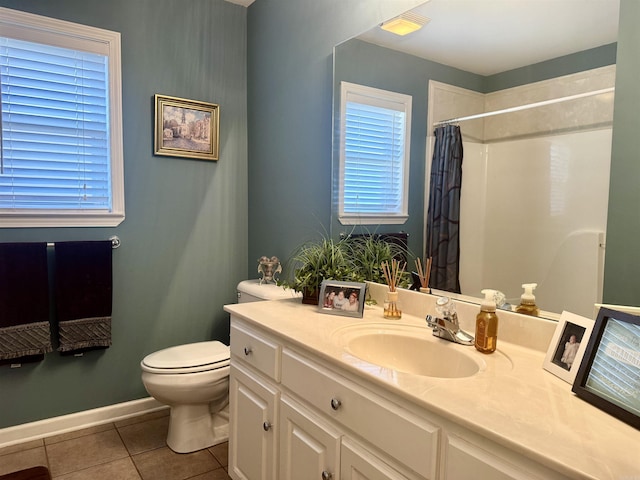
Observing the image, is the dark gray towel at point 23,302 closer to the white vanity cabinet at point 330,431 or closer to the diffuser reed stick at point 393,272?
the white vanity cabinet at point 330,431

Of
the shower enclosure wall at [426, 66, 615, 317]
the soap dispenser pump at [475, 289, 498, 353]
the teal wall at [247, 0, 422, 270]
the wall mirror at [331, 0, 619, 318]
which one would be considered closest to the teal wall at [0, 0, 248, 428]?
the teal wall at [247, 0, 422, 270]

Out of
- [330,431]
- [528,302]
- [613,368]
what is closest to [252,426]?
[330,431]

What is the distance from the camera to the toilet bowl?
214 cm

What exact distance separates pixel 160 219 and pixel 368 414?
2.00m

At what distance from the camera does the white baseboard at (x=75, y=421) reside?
91.3 inches

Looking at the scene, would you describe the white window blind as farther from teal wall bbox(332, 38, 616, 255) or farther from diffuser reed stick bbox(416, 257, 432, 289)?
diffuser reed stick bbox(416, 257, 432, 289)

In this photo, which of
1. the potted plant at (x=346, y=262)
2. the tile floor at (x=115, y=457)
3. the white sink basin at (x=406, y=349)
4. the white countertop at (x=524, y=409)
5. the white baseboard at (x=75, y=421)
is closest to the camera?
the white countertop at (x=524, y=409)

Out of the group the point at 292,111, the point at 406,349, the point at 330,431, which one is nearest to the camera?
the point at 330,431

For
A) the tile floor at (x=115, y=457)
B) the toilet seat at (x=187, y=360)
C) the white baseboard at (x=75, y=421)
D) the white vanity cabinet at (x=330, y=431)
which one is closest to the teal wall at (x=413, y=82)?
the white vanity cabinet at (x=330, y=431)

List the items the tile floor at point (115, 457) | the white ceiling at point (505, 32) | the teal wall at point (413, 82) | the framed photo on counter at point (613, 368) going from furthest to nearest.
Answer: the tile floor at point (115, 457) → the teal wall at point (413, 82) → the white ceiling at point (505, 32) → the framed photo on counter at point (613, 368)

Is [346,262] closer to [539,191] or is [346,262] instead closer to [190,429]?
[539,191]

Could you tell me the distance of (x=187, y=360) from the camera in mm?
2215

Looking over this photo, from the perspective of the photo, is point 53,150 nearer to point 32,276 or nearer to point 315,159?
point 32,276

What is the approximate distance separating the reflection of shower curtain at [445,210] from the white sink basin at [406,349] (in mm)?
244
